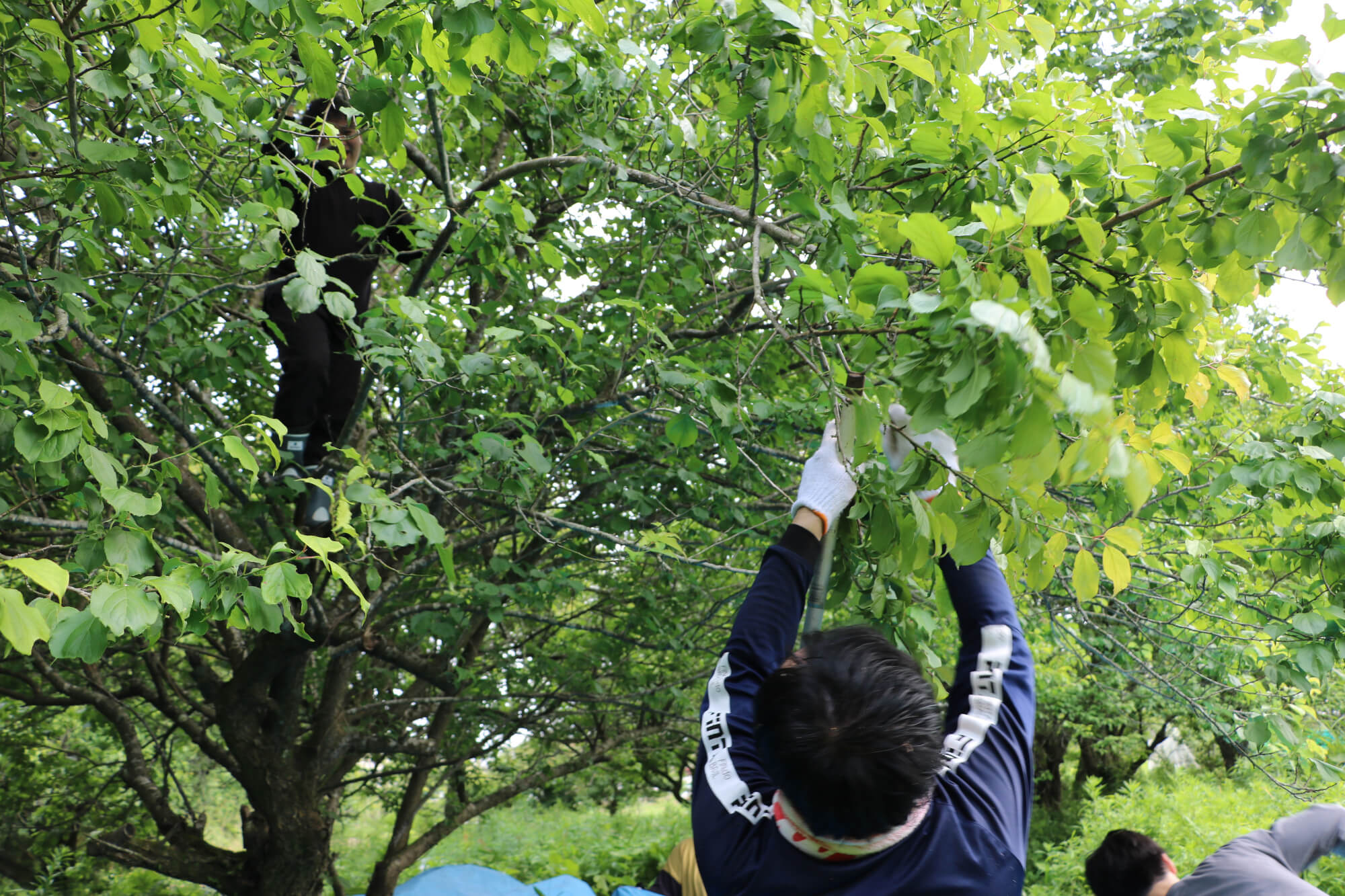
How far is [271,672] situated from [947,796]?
4.35m

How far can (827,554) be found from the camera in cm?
174

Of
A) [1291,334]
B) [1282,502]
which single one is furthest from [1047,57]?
[1282,502]

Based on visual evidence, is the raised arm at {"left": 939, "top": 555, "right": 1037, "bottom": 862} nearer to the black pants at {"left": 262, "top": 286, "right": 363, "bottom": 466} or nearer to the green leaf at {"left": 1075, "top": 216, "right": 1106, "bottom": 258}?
the green leaf at {"left": 1075, "top": 216, "right": 1106, "bottom": 258}

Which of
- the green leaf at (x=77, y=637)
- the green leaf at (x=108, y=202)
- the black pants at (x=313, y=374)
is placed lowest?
the green leaf at (x=77, y=637)

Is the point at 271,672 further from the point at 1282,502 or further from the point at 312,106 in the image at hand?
the point at 1282,502

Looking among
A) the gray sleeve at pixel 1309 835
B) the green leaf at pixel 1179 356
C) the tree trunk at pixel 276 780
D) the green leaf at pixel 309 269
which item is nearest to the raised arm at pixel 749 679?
the green leaf at pixel 1179 356

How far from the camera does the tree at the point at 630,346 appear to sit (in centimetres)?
137

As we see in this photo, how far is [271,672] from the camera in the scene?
4.64 meters

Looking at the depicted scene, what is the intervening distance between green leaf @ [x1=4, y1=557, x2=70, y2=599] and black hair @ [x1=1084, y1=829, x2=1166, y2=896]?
136 inches

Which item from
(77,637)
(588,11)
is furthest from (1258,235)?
(77,637)

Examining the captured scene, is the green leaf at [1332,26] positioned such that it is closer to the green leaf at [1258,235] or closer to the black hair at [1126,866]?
the green leaf at [1258,235]

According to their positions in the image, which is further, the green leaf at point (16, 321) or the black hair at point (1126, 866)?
the black hair at point (1126, 866)

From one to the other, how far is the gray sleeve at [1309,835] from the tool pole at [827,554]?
2.13 metres

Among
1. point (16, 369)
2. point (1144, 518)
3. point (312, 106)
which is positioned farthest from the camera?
point (1144, 518)
